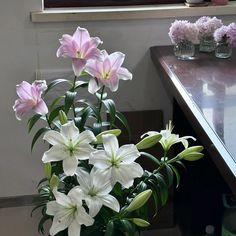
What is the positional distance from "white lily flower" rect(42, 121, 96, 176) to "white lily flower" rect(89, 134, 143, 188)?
29 millimetres

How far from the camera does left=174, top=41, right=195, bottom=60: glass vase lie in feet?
6.73

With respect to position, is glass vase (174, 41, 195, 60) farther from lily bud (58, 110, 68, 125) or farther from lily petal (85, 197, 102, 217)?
lily petal (85, 197, 102, 217)

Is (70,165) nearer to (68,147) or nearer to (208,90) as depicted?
(68,147)

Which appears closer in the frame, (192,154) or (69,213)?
(69,213)

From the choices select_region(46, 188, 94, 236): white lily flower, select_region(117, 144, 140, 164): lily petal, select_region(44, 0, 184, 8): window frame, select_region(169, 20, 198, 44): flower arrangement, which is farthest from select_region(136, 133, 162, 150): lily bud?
select_region(44, 0, 184, 8): window frame

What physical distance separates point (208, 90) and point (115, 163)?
0.78 meters

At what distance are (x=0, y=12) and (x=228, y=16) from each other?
981mm

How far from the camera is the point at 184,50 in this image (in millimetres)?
2064

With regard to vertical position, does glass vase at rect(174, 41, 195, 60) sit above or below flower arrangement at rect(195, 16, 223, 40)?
below

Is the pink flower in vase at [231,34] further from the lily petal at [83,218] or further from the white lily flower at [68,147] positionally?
the lily petal at [83,218]

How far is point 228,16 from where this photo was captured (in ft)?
7.40

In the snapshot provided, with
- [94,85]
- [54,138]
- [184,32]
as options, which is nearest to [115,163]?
[54,138]

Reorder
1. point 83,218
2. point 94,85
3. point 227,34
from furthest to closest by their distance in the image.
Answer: point 227,34, point 94,85, point 83,218

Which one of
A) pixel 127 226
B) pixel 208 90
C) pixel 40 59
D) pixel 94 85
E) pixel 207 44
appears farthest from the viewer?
pixel 40 59
